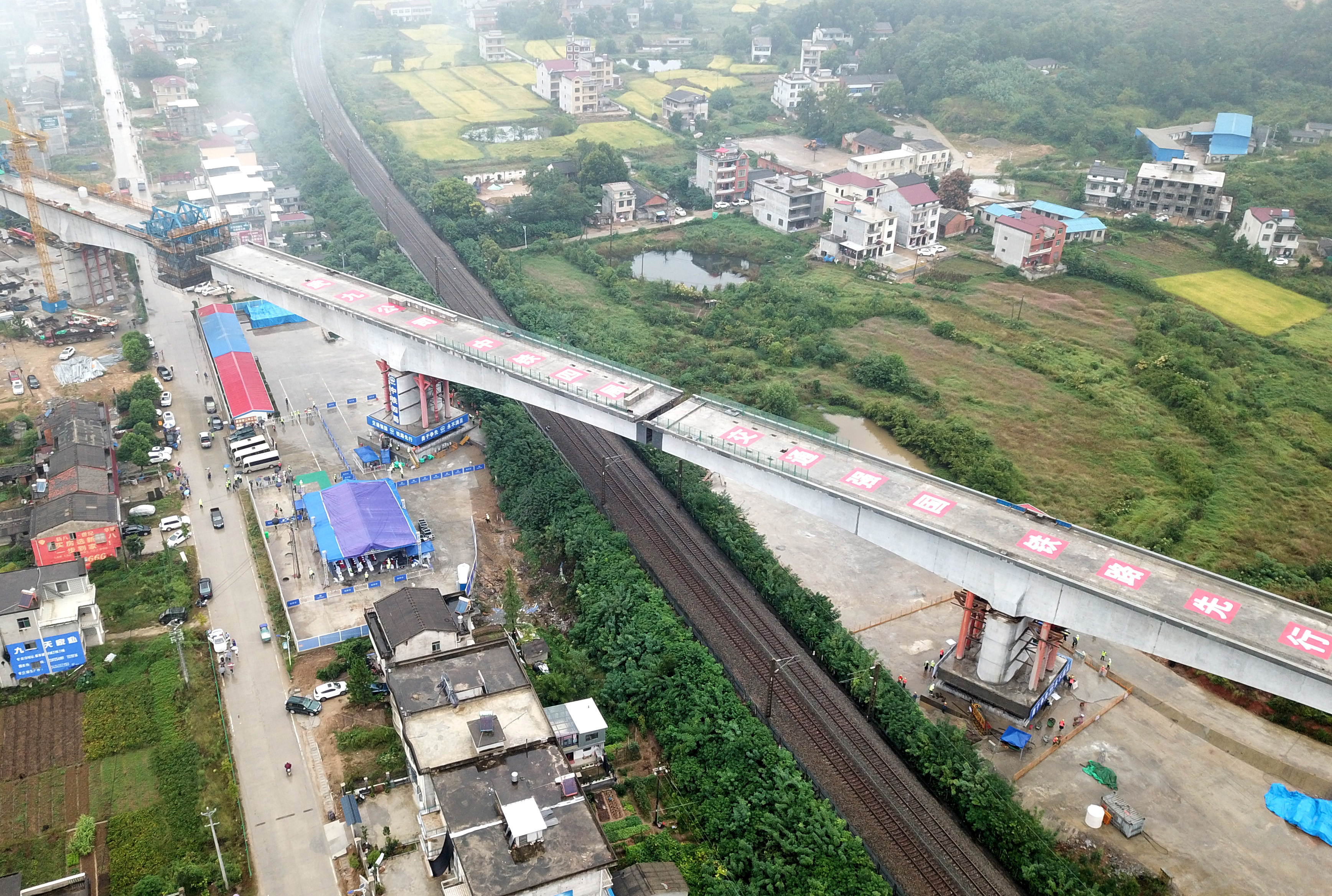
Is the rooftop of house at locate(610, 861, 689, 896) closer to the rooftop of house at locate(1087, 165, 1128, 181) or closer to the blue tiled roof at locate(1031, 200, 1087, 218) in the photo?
the blue tiled roof at locate(1031, 200, 1087, 218)

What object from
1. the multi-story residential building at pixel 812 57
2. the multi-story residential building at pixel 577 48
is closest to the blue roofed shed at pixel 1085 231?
the multi-story residential building at pixel 812 57

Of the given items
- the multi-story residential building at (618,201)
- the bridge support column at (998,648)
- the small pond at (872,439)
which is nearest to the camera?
the bridge support column at (998,648)

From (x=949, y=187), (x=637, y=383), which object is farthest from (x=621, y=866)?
(x=949, y=187)

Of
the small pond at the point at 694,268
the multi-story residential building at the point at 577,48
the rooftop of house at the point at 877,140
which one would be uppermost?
the multi-story residential building at the point at 577,48

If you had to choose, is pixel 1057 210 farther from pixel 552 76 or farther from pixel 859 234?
pixel 552 76

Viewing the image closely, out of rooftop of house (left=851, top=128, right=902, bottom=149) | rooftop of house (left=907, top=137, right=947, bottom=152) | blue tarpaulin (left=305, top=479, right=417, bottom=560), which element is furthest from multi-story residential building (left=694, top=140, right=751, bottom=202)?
blue tarpaulin (left=305, top=479, right=417, bottom=560)

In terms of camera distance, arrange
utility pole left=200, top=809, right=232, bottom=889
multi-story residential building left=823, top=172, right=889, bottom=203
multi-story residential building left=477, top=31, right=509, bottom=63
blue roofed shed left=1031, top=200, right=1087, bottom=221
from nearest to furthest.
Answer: utility pole left=200, top=809, right=232, bottom=889 < multi-story residential building left=823, top=172, right=889, bottom=203 < blue roofed shed left=1031, top=200, right=1087, bottom=221 < multi-story residential building left=477, top=31, right=509, bottom=63

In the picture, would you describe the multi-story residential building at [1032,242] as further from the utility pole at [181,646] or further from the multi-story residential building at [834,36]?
the multi-story residential building at [834,36]
